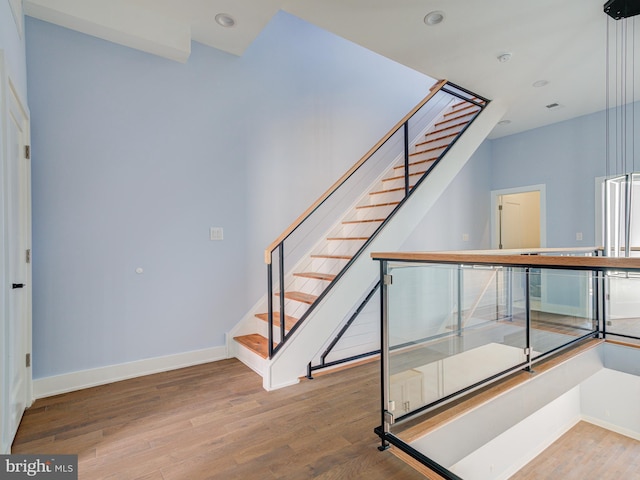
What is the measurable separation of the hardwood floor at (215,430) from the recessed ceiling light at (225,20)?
3.07 meters

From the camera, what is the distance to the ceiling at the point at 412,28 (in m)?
2.47

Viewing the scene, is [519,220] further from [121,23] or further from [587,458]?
[121,23]

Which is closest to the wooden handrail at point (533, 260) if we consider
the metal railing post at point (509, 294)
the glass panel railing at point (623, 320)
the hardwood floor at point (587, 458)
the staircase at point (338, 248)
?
the metal railing post at point (509, 294)

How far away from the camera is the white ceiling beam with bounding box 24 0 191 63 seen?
7.92ft

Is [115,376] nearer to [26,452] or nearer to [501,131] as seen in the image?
[26,452]

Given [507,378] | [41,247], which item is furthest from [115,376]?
[507,378]

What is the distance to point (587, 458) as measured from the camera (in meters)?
2.97

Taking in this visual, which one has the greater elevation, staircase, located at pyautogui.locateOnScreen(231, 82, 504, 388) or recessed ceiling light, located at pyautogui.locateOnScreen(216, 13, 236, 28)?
recessed ceiling light, located at pyautogui.locateOnScreen(216, 13, 236, 28)

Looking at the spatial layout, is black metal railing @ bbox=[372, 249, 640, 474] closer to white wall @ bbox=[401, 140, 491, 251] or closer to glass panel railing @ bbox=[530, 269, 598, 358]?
glass panel railing @ bbox=[530, 269, 598, 358]

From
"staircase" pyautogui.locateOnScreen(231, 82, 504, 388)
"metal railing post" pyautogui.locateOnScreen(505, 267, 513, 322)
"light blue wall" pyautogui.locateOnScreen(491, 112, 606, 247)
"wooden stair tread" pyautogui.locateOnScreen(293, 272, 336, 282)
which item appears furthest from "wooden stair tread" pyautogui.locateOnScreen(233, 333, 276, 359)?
"light blue wall" pyautogui.locateOnScreen(491, 112, 606, 247)

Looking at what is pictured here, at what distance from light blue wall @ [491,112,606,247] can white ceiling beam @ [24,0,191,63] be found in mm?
5204

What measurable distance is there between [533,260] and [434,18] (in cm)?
227

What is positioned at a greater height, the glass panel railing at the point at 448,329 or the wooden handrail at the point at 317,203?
the wooden handrail at the point at 317,203

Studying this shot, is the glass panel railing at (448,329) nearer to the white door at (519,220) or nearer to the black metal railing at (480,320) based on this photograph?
the black metal railing at (480,320)
